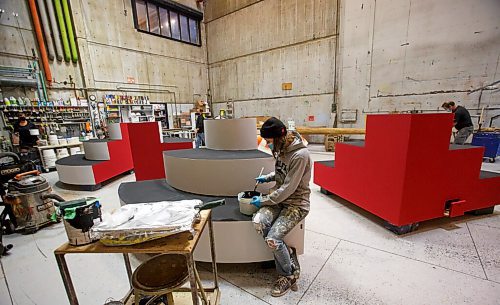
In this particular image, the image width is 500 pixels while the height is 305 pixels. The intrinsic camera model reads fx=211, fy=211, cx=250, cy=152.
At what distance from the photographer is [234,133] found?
2.57 metres

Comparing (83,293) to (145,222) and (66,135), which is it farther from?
(66,135)

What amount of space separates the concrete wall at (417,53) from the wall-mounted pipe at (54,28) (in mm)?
8567

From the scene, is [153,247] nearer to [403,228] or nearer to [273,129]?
[273,129]

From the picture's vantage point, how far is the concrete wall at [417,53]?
16.4 feet

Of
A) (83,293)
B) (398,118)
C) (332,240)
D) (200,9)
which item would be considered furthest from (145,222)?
(200,9)

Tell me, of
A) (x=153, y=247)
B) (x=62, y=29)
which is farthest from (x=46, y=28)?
(x=153, y=247)

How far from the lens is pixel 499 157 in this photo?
16.8 feet

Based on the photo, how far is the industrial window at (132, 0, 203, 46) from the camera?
8166 mm

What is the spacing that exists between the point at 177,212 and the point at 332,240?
6.10 ft

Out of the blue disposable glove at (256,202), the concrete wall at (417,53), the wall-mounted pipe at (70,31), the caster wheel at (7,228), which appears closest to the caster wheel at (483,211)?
the blue disposable glove at (256,202)

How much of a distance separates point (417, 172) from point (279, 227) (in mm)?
1611

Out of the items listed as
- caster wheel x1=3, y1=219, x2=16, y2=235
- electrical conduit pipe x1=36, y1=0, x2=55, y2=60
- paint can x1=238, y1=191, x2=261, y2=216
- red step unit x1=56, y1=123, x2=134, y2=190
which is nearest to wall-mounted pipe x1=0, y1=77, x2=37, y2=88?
electrical conduit pipe x1=36, y1=0, x2=55, y2=60

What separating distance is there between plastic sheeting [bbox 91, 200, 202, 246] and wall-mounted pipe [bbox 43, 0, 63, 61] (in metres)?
7.82

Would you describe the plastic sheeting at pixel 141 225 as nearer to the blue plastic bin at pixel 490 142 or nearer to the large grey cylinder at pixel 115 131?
the large grey cylinder at pixel 115 131
